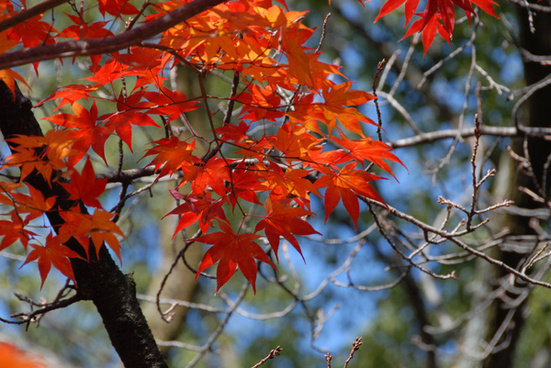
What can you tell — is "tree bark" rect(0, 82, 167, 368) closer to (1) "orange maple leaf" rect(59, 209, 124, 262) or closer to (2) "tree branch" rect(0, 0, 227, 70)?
(1) "orange maple leaf" rect(59, 209, 124, 262)

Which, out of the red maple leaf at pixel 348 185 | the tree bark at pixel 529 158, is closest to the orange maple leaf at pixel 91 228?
the red maple leaf at pixel 348 185

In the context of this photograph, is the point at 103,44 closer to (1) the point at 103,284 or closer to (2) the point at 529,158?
(1) the point at 103,284

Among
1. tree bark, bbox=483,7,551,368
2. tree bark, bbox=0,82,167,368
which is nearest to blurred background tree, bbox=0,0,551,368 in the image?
tree bark, bbox=483,7,551,368

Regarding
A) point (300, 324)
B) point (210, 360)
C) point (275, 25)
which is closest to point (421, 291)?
point (300, 324)

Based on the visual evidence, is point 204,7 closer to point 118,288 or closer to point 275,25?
point 275,25

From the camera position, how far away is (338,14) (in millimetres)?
5555

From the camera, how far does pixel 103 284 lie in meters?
1.21

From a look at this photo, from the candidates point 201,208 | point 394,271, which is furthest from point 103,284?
point 394,271

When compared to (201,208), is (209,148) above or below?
above

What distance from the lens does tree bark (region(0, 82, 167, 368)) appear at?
118 cm

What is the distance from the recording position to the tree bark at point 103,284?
1178mm

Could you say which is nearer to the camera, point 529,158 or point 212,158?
point 212,158

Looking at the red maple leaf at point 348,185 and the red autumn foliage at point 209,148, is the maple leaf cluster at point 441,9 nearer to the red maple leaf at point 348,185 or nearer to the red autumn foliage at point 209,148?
the red autumn foliage at point 209,148

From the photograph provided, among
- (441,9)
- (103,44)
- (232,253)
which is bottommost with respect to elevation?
(232,253)
